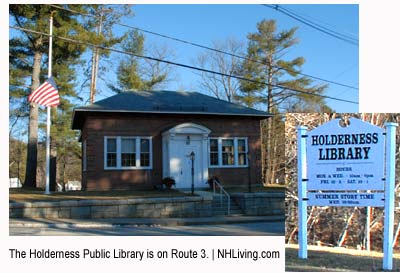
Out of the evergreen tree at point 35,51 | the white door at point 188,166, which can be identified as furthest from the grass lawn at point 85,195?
the evergreen tree at point 35,51

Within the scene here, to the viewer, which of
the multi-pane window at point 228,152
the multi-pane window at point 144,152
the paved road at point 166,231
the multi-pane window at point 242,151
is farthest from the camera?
the multi-pane window at point 242,151

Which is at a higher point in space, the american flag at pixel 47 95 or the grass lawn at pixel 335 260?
the american flag at pixel 47 95

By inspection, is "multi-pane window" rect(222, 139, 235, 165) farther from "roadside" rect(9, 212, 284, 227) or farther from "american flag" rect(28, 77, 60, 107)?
"american flag" rect(28, 77, 60, 107)

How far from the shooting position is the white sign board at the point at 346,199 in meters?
8.09

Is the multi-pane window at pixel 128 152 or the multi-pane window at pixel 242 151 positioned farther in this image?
the multi-pane window at pixel 242 151

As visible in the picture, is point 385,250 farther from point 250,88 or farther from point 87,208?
point 250,88

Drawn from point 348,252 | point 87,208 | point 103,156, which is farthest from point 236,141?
point 348,252

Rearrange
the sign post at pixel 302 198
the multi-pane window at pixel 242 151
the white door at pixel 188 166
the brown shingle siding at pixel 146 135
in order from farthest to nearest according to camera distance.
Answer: the multi-pane window at pixel 242 151 → the white door at pixel 188 166 → the brown shingle siding at pixel 146 135 → the sign post at pixel 302 198

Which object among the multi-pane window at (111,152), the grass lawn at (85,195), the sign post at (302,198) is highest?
the multi-pane window at (111,152)

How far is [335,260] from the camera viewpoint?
8.48 m

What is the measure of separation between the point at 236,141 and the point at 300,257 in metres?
16.5

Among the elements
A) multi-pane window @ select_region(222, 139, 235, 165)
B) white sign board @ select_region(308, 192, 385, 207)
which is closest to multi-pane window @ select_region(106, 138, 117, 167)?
multi-pane window @ select_region(222, 139, 235, 165)

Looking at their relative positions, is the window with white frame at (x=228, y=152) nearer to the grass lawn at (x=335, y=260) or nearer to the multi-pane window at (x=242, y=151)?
the multi-pane window at (x=242, y=151)

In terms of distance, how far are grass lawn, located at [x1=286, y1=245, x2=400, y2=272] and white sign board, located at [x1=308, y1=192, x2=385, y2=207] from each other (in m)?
0.96
